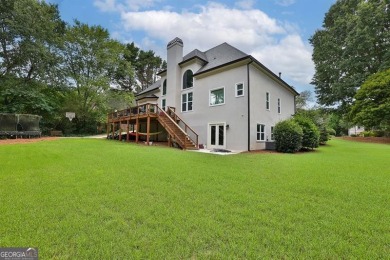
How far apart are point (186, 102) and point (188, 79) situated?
1968 mm

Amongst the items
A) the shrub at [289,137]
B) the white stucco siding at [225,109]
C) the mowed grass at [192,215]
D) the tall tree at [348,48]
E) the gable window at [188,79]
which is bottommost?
the mowed grass at [192,215]

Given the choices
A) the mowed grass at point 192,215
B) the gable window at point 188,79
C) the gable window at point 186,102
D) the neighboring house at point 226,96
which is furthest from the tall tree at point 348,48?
the mowed grass at point 192,215

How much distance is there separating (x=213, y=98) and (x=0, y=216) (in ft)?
44.3

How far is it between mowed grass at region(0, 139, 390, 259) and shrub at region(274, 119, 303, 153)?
7.09 meters

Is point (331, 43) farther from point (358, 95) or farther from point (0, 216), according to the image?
point (0, 216)

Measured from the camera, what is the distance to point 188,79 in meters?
17.4

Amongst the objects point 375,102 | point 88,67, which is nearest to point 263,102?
point 375,102

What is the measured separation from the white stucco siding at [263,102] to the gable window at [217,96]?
7.03 feet

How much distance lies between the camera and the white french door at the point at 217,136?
14.3 m

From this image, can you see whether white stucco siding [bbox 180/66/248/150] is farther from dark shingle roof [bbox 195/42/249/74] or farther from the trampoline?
the trampoline

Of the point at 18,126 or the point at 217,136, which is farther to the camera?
the point at 18,126

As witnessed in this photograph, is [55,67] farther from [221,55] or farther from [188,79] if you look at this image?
[221,55]

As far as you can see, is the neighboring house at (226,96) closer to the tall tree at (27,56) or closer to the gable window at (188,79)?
the gable window at (188,79)

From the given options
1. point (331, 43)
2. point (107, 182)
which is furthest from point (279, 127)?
point (331, 43)
